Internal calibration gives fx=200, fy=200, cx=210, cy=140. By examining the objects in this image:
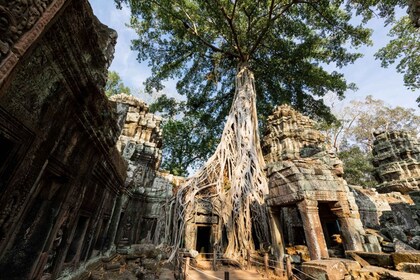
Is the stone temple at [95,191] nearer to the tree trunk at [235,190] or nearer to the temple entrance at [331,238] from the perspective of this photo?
the temple entrance at [331,238]

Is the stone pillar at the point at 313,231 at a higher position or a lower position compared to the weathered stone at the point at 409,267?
higher

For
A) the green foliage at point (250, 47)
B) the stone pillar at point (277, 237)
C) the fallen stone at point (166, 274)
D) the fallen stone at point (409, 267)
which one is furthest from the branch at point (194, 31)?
the fallen stone at point (409, 267)

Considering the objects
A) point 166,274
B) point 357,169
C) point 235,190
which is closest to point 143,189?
point 166,274

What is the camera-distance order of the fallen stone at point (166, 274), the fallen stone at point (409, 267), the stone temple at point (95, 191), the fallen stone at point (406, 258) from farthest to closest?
1. the fallen stone at point (166, 274)
2. the fallen stone at point (406, 258)
3. the fallen stone at point (409, 267)
4. the stone temple at point (95, 191)

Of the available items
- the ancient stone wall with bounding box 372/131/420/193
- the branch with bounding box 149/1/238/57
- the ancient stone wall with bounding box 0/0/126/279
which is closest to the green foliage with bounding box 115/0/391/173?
the branch with bounding box 149/1/238/57

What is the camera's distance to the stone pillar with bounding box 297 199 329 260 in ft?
13.1

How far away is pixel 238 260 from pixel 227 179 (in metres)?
2.72

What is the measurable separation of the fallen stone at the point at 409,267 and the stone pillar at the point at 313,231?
1.20 m

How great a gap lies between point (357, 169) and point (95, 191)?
19118 mm

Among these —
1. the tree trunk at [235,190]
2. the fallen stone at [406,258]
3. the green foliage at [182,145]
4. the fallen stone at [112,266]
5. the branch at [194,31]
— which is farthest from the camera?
the green foliage at [182,145]

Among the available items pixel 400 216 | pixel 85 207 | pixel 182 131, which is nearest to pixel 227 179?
pixel 85 207

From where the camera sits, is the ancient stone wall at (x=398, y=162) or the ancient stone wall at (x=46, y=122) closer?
the ancient stone wall at (x=46, y=122)

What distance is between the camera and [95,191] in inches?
148

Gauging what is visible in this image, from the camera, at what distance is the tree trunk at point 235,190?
5941 millimetres
